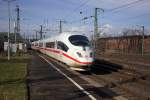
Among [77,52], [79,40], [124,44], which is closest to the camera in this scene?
[77,52]

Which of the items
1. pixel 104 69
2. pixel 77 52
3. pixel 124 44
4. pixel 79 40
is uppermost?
pixel 79 40

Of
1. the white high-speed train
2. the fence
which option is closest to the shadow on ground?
the white high-speed train

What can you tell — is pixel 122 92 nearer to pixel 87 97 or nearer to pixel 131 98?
pixel 131 98

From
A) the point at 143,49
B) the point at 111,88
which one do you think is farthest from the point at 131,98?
the point at 143,49

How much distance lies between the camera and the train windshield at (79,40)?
73.0ft

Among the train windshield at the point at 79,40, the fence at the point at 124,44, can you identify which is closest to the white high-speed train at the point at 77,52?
the train windshield at the point at 79,40

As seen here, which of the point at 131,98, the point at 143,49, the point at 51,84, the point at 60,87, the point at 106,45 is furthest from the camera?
the point at 106,45

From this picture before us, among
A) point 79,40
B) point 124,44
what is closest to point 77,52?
point 79,40

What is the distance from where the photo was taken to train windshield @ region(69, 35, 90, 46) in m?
22.3

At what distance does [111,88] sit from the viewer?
49.5 feet

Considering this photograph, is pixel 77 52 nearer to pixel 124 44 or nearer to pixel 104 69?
pixel 104 69

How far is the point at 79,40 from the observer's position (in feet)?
74.3

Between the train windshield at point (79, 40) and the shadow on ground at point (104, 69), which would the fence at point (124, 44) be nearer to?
the shadow on ground at point (104, 69)

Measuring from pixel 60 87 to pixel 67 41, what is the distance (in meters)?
8.60
